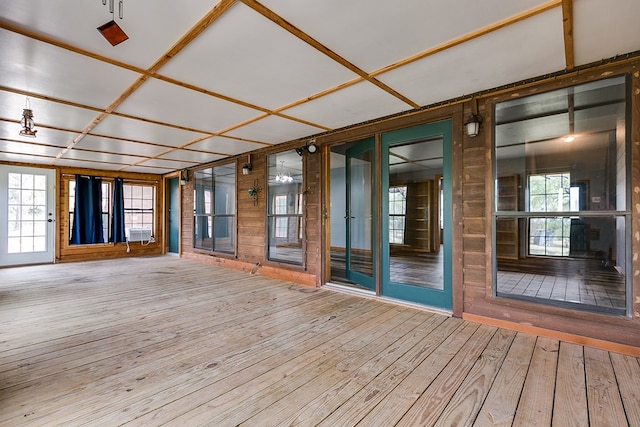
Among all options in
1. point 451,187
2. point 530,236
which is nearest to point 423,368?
point 451,187

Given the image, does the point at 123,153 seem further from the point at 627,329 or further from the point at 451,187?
the point at 627,329

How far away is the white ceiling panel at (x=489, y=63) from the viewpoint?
78.2 inches

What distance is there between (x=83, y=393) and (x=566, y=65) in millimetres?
4211

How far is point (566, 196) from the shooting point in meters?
3.83

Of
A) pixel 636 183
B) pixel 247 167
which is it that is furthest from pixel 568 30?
pixel 247 167

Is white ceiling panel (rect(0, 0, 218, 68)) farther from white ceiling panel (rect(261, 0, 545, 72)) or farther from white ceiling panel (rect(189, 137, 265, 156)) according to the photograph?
white ceiling panel (rect(189, 137, 265, 156))

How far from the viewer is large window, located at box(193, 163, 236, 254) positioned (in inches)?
254

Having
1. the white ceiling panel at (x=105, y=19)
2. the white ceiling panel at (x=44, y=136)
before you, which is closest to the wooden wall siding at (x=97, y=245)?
the white ceiling panel at (x=44, y=136)

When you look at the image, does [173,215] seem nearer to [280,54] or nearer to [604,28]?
[280,54]

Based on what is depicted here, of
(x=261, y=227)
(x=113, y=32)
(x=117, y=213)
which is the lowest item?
(x=261, y=227)

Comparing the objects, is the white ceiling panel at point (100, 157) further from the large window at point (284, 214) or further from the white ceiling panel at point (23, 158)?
the large window at point (284, 214)

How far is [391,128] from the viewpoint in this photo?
12.3ft

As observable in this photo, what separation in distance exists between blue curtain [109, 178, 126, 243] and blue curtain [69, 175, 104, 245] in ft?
0.92

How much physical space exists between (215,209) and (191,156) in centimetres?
133
